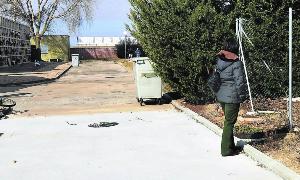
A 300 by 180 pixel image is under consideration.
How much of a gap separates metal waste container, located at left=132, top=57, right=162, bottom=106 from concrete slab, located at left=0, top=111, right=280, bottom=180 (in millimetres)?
3178

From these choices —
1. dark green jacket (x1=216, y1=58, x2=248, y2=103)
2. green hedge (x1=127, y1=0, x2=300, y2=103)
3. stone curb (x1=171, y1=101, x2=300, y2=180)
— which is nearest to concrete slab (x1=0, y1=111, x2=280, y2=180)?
stone curb (x1=171, y1=101, x2=300, y2=180)

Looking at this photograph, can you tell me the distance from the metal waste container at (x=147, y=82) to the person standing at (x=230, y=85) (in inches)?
322

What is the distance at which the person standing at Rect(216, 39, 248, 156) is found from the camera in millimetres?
7664

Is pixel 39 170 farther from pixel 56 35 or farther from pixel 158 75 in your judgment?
pixel 56 35

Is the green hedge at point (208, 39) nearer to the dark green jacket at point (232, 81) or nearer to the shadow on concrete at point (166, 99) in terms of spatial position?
the shadow on concrete at point (166, 99)

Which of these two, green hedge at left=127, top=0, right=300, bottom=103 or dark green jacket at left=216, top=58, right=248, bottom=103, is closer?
dark green jacket at left=216, top=58, right=248, bottom=103

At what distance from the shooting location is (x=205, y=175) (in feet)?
22.7

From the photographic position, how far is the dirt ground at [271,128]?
7598 millimetres

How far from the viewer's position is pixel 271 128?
9.85 meters

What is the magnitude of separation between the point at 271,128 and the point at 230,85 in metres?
2.50

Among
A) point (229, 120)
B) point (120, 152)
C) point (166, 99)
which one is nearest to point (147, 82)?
point (166, 99)

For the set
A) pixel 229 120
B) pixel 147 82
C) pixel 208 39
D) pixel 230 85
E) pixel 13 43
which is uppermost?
pixel 208 39

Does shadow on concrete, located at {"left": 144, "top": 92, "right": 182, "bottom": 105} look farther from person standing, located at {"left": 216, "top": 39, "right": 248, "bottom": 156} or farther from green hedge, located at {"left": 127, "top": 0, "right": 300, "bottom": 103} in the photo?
person standing, located at {"left": 216, "top": 39, "right": 248, "bottom": 156}

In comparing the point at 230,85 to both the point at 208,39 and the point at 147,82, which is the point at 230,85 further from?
the point at 147,82
